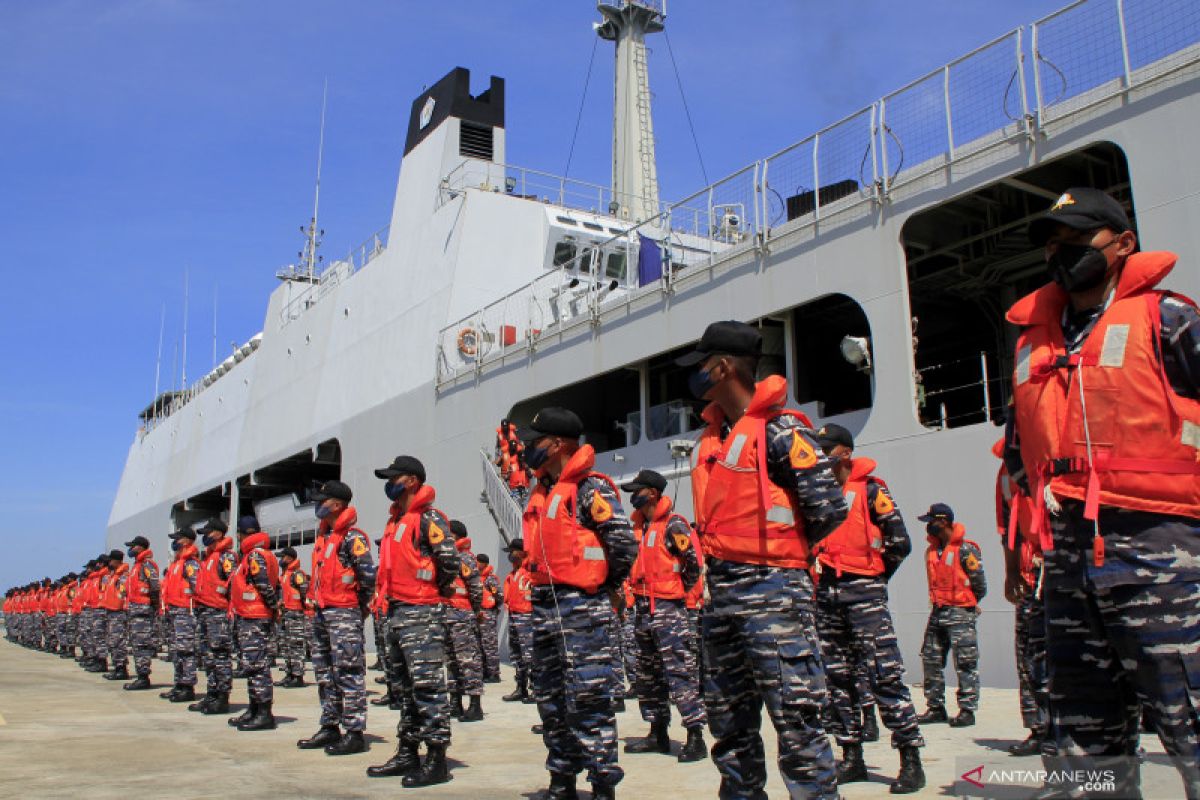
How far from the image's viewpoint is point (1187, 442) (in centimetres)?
214

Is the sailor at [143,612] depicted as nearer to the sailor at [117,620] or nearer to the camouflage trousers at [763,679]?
the sailor at [117,620]

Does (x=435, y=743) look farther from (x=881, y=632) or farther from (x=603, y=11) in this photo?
(x=603, y=11)

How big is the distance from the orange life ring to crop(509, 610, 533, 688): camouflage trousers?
7685 millimetres

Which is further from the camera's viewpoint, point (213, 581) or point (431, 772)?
point (213, 581)

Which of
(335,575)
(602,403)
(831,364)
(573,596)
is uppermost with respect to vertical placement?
(831,364)

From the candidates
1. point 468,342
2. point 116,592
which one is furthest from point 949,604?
point 116,592

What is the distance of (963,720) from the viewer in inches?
261

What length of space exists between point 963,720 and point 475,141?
17.2 metres

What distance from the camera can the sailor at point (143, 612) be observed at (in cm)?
1173

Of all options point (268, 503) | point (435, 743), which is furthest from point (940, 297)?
point (268, 503)

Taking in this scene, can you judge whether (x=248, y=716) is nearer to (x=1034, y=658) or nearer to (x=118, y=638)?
(x=1034, y=658)

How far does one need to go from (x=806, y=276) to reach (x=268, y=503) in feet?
65.4

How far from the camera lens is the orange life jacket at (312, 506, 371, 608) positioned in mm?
6461

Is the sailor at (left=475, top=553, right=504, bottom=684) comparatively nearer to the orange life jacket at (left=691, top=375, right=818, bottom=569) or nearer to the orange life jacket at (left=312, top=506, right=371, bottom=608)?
the orange life jacket at (left=312, top=506, right=371, bottom=608)
